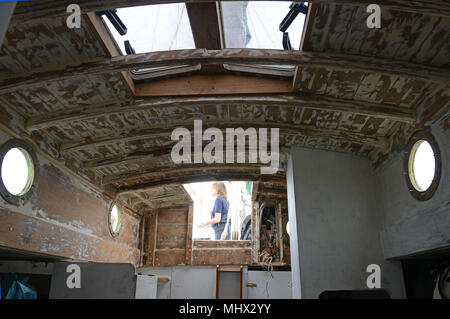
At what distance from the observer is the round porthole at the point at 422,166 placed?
13.9 feet

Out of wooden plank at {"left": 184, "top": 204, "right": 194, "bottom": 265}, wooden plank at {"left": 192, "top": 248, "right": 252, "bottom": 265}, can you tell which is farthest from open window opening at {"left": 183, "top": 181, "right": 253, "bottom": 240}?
wooden plank at {"left": 192, "top": 248, "right": 252, "bottom": 265}

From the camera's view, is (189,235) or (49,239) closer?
(49,239)

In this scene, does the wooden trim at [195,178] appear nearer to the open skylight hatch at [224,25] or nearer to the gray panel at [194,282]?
the gray panel at [194,282]

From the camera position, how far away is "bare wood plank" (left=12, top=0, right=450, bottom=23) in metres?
3.02

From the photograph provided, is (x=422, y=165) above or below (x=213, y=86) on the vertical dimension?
below

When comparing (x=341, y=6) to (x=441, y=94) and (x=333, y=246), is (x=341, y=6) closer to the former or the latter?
(x=441, y=94)

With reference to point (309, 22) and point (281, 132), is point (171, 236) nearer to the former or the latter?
point (281, 132)

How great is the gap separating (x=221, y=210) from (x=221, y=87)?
6.57m

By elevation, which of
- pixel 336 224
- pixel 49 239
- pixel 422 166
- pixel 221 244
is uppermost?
pixel 422 166

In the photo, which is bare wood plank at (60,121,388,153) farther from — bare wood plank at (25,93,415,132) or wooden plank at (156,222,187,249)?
wooden plank at (156,222,187,249)

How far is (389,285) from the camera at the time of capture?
535cm

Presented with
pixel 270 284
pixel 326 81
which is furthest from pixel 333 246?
pixel 270 284

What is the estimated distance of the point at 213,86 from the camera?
4.89 meters

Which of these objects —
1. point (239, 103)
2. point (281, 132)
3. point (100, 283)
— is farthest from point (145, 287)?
point (239, 103)
